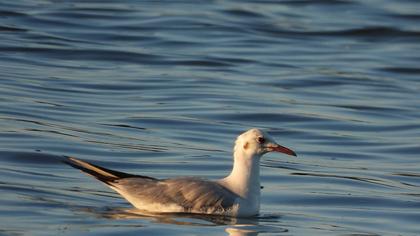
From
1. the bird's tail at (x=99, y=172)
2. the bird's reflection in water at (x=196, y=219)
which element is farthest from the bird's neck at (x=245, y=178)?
the bird's tail at (x=99, y=172)

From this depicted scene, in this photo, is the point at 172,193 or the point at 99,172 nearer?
the point at 172,193

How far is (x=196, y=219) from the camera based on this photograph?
38.7 ft

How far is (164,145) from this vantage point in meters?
16.2

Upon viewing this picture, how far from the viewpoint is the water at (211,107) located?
12.4 meters

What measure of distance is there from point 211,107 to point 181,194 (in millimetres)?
7979

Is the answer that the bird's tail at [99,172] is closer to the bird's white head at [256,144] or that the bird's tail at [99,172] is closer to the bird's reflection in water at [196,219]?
the bird's reflection in water at [196,219]

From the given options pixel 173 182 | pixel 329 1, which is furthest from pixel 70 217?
pixel 329 1

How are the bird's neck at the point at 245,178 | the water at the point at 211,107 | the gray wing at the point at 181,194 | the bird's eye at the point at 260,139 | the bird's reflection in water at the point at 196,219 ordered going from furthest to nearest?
the water at the point at 211,107 → the bird's eye at the point at 260,139 → the bird's neck at the point at 245,178 → the gray wing at the point at 181,194 → the bird's reflection in water at the point at 196,219

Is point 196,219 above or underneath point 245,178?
underneath

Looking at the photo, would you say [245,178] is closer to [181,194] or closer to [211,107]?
[181,194]

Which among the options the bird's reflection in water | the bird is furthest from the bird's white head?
the bird's reflection in water

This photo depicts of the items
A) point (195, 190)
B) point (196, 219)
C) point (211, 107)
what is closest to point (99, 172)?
point (195, 190)

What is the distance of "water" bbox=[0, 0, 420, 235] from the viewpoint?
1236 centimetres

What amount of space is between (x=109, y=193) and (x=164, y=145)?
10.1 ft
